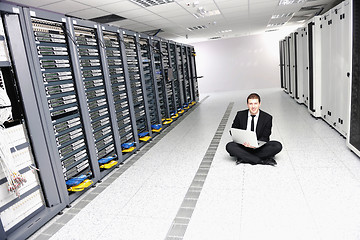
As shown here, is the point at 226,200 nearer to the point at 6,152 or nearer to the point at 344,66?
the point at 6,152

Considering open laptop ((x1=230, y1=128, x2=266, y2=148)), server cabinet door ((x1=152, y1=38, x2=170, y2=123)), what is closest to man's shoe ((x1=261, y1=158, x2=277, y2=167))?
open laptop ((x1=230, y1=128, x2=266, y2=148))

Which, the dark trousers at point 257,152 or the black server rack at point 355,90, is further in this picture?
the dark trousers at point 257,152

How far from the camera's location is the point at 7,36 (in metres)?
2.17

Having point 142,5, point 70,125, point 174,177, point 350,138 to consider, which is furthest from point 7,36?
point 350,138

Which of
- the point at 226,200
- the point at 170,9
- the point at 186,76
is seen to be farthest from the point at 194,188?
the point at 186,76

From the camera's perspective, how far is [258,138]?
335 cm

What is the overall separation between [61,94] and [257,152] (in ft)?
8.45

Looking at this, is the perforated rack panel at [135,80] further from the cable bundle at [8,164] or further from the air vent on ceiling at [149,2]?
A: the cable bundle at [8,164]

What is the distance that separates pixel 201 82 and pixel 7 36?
12.4 m

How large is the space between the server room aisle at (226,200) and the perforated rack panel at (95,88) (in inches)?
20.7

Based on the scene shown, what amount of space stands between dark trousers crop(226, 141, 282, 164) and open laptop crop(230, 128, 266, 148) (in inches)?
3.3

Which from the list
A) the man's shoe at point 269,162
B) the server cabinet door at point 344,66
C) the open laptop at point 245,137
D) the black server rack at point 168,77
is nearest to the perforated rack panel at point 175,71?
the black server rack at point 168,77

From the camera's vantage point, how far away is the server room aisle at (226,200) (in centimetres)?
Answer: 201

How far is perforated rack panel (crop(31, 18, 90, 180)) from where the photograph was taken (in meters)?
2.58
